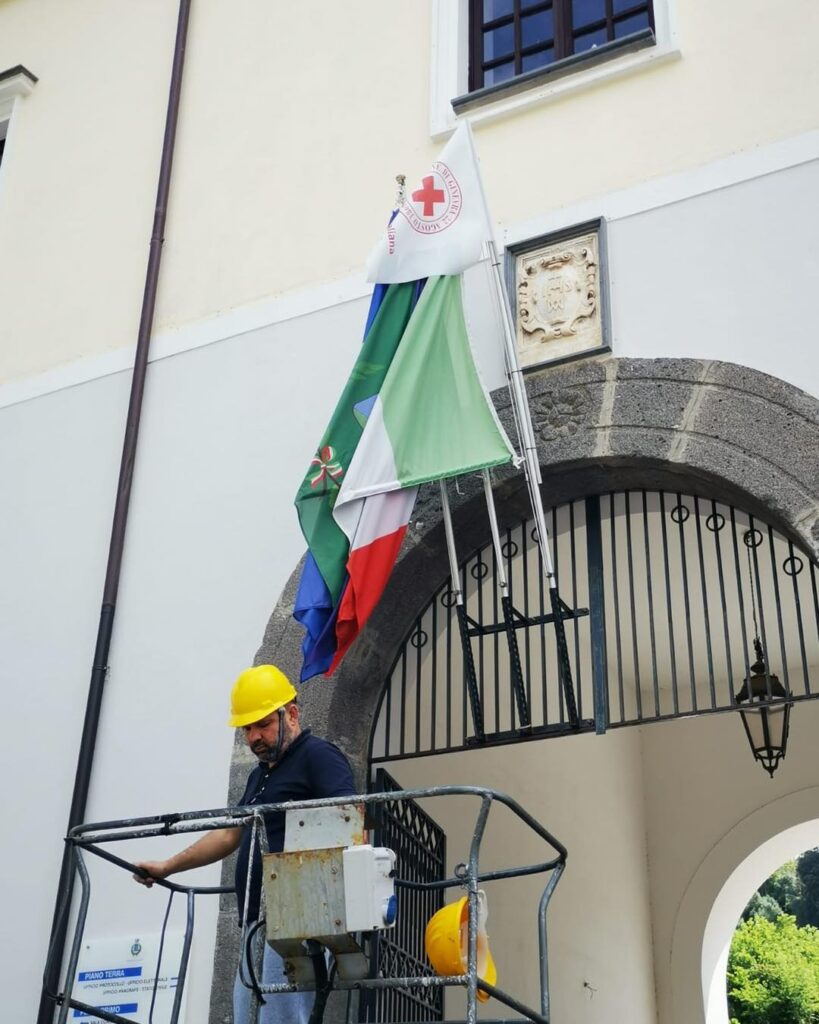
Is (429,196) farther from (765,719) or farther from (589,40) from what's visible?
(765,719)

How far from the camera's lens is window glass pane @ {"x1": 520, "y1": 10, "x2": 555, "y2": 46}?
6804 millimetres

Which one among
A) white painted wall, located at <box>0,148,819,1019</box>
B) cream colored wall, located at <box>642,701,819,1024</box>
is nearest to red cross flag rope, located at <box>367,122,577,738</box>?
white painted wall, located at <box>0,148,819,1019</box>

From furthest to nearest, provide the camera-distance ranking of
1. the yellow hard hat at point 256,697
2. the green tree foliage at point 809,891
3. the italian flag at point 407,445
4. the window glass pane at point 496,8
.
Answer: the green tree foliage at point 809,891, the window glass pane at point 496,8, the italian flag at point 407,445, the yellow hard hat at point 256,697

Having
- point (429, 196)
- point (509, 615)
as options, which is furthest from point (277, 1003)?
point (429, 196)

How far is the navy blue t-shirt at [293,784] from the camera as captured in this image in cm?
428

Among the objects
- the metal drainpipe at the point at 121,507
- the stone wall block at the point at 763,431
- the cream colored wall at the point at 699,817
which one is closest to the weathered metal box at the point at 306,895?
the metal drainpipe at the point at 121,507

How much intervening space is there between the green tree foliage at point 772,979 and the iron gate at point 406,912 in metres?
18.4

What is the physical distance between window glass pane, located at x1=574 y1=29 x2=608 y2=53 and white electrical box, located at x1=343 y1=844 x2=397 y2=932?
4.41 metres

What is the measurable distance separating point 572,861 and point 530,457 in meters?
4.29

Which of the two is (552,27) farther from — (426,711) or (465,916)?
(465,916)

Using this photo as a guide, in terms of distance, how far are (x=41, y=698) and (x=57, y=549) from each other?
0.78 m

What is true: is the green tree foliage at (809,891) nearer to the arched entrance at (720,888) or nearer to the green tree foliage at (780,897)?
the green tree foliage at (780,897)

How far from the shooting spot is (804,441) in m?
5.08

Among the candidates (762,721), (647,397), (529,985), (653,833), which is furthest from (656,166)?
(653,833)
